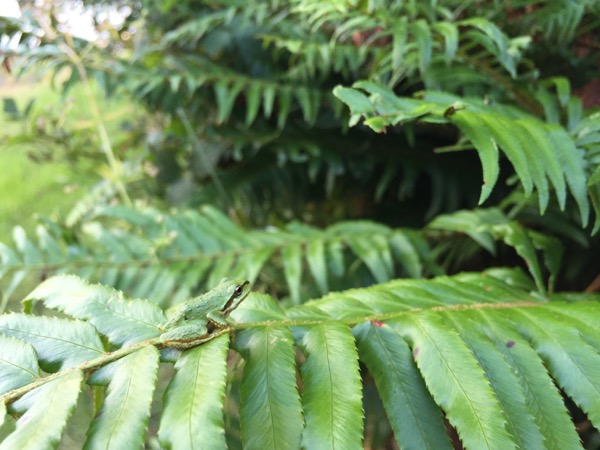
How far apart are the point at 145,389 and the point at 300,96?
1.27m

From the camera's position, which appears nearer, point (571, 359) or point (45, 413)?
point (45, 413)

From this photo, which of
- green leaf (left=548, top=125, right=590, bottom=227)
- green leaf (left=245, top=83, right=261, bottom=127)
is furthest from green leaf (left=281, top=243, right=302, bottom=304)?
green leaf (left=548, top=125, right=590, bottom=227)

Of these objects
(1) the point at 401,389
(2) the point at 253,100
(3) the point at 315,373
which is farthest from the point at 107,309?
(2) the point at 253,100

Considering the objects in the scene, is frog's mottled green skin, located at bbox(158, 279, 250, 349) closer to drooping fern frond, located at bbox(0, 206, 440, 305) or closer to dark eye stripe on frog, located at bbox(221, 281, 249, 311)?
dark eye stripe on frog, located at bbox(221, 281, 249, 311)

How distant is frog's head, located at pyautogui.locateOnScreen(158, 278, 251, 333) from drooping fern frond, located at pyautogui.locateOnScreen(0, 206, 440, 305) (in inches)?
22.2

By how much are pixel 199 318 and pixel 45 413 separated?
0.21 m

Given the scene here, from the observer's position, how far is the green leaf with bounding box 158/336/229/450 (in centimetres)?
55

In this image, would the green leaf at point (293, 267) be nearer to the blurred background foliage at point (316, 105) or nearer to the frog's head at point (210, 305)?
the blurred background foliage at point (316, 105)

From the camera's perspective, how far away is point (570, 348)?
73 cm

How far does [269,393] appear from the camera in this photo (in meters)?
0.63

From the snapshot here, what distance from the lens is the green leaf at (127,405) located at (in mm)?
553

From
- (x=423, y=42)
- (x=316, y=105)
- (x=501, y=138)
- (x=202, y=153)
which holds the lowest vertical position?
(x=202, y=153)

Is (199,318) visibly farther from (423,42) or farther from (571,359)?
(423,42)

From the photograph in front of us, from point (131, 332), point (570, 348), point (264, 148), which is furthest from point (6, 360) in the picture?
point (264, 148)
